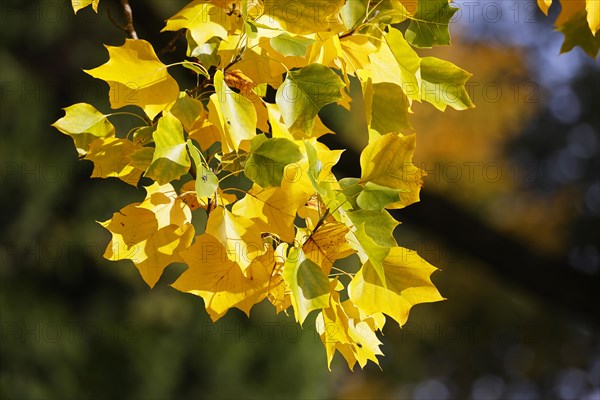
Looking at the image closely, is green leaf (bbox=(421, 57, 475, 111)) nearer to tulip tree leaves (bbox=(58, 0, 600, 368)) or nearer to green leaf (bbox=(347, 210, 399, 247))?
tulip tree leaves (bbox=(58, 0, 600, 368))

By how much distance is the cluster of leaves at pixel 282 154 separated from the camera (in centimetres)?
61

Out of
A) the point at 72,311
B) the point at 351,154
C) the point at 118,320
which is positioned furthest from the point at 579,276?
the point at 72,311

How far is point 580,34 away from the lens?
3.52ft

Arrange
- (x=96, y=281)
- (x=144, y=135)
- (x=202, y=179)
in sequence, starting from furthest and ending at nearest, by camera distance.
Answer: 1. (x=96, y=281)
2. (x=144, y=135)
3. (x=202, y=179)

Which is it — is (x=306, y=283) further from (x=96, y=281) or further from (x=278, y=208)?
(x=96, y=281)

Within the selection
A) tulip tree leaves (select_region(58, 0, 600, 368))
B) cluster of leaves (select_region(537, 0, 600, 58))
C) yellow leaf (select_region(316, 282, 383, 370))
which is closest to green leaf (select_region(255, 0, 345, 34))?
tulip tree leaves (select_region(58, 0, 600, 368))

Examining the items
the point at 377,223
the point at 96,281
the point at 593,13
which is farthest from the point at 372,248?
the point at 96,281


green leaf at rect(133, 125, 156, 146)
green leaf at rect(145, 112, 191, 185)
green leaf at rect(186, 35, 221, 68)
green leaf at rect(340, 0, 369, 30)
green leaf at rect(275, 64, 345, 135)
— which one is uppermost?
green leaf at rect(340, 0, 369, 30)

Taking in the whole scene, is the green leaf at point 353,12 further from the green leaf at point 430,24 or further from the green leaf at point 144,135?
the green leaf at point 144,135

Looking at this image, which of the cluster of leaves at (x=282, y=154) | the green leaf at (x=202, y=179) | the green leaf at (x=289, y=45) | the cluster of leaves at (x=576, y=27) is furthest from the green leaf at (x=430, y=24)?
the cluster of leaves at (x=576, y=27)

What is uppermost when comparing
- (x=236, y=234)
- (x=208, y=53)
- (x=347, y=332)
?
(x=208, y=53)

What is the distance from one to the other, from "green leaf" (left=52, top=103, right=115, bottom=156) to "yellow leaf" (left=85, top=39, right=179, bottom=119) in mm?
68

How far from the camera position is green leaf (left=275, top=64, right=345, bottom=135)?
25.0 inches

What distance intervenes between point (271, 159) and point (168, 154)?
0.08 m
